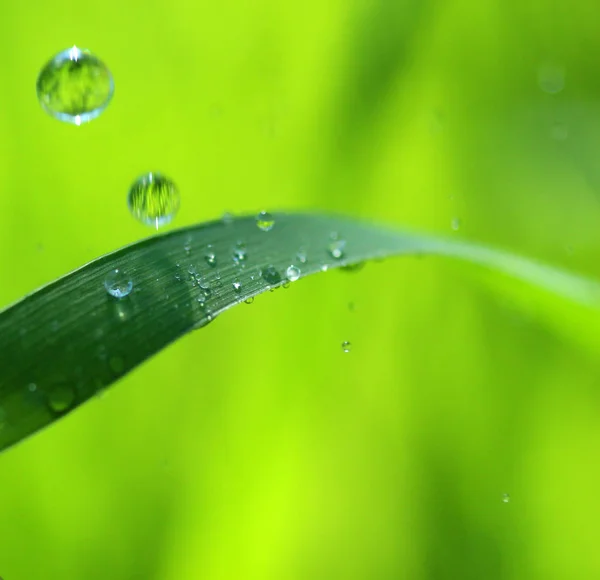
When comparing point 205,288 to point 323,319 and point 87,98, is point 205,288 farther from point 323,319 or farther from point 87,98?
point 323,319

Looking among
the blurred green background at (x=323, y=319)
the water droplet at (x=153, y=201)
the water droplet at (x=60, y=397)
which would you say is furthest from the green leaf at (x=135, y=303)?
the blurred green background at (x=323, y=319)

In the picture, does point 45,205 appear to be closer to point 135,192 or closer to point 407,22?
point 135,192

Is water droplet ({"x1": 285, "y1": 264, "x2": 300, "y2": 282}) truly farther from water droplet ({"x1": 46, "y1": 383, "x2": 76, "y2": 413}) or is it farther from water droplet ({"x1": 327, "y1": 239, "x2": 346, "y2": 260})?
water droplet ({"x1": 46, "y1": 383, "x2": 76, "y2": 413})

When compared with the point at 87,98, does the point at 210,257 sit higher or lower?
lower

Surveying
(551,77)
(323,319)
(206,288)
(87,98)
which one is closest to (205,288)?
(206,288)

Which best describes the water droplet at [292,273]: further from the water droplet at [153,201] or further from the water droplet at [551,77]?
the water droplet at [551,77]

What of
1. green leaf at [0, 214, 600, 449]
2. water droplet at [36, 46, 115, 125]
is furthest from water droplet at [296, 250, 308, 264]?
water droplet at [36, 46, 115, 125]
